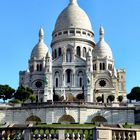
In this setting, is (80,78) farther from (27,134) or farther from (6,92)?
(27,134)

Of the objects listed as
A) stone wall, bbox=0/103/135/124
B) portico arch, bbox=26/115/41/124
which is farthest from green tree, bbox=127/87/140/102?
portico arch, bbox=26/115/41/124

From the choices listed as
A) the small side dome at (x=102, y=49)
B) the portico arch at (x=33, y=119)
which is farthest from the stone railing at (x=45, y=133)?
the small side dome at (x=102, y=49)

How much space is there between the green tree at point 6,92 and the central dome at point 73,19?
26427 millimetres

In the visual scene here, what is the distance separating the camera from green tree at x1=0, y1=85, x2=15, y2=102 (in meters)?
74.0

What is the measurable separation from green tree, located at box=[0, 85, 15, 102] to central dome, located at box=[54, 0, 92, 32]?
86.7 feet

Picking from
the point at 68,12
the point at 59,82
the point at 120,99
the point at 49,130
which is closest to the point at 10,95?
the point at 59,82

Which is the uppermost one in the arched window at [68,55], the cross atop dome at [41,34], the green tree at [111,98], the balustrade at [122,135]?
the cross atop dome at [41,34]

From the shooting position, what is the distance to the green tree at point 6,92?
7400 centimetres

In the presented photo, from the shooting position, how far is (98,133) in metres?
13.5

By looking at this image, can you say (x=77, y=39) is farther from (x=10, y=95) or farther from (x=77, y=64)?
(x=10, y=95)

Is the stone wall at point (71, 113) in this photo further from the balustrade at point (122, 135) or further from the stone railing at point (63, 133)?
the stone railing at point (63, 133)

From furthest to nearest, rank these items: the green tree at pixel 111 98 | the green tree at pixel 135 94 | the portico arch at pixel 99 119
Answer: the green tree at pixel 111 98 → the green tree at pixel 135 94 → the portico arch at pixel 99 119

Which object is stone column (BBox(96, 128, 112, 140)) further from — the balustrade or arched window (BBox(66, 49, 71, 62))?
arched window (BBox(66, 49, 71, 62))

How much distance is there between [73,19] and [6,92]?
1183 inches
